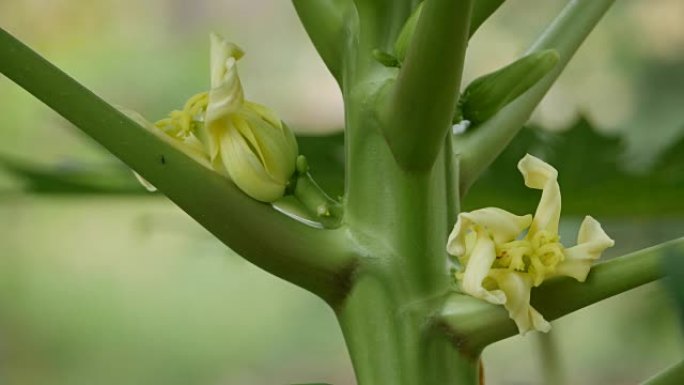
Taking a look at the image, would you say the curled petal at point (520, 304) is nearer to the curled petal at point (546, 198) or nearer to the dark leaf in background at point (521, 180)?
the curled petal at point (546, 198)

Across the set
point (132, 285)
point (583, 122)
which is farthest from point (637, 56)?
point (583, 122)

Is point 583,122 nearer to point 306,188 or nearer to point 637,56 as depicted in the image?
point 306,188

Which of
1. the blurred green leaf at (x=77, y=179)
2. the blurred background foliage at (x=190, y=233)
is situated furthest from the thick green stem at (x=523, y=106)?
the blurred background foliage at (x=190, y=233)

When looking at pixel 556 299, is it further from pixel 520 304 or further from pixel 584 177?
pixel 584 177

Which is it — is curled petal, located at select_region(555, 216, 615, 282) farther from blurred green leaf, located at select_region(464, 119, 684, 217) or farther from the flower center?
blurred green leaf, located at select_region(464, 119, 684, 217)

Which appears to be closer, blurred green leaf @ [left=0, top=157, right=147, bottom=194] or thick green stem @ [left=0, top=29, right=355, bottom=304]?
thick green stem @ [left=0, top=29, right=355, bottom=304]

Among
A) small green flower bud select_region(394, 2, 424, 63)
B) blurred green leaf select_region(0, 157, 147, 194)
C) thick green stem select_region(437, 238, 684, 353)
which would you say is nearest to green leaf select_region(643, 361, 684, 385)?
thick green stem select_region(437, 238, 684, 353)
